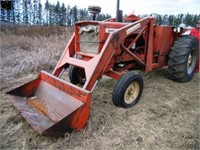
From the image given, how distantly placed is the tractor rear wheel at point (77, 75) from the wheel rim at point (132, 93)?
1.06m

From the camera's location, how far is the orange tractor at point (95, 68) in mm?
2678

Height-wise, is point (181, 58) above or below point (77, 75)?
above

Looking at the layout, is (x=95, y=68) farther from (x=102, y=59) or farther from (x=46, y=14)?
(x=46, y=14)

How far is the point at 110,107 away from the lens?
11.0ft

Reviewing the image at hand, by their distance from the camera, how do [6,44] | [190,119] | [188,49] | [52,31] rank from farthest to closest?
[52,31] < [6,44] < [188,49] < [190,119]

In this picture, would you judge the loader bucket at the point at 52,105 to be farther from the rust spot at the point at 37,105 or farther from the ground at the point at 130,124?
the ground at the point at 130,124

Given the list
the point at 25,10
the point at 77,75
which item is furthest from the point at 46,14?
the point at 77,75

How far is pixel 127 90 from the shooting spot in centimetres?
329

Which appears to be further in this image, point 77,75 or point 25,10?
point 25,10

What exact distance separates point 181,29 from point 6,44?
268 inches

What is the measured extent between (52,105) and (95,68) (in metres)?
0.81

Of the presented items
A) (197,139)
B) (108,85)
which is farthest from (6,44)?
(197,139)

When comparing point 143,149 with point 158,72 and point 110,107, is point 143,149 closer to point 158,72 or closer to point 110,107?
point 110,107

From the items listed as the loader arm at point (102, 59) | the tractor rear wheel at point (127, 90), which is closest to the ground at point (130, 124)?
the tractor rear wheel at point (127, 90)
